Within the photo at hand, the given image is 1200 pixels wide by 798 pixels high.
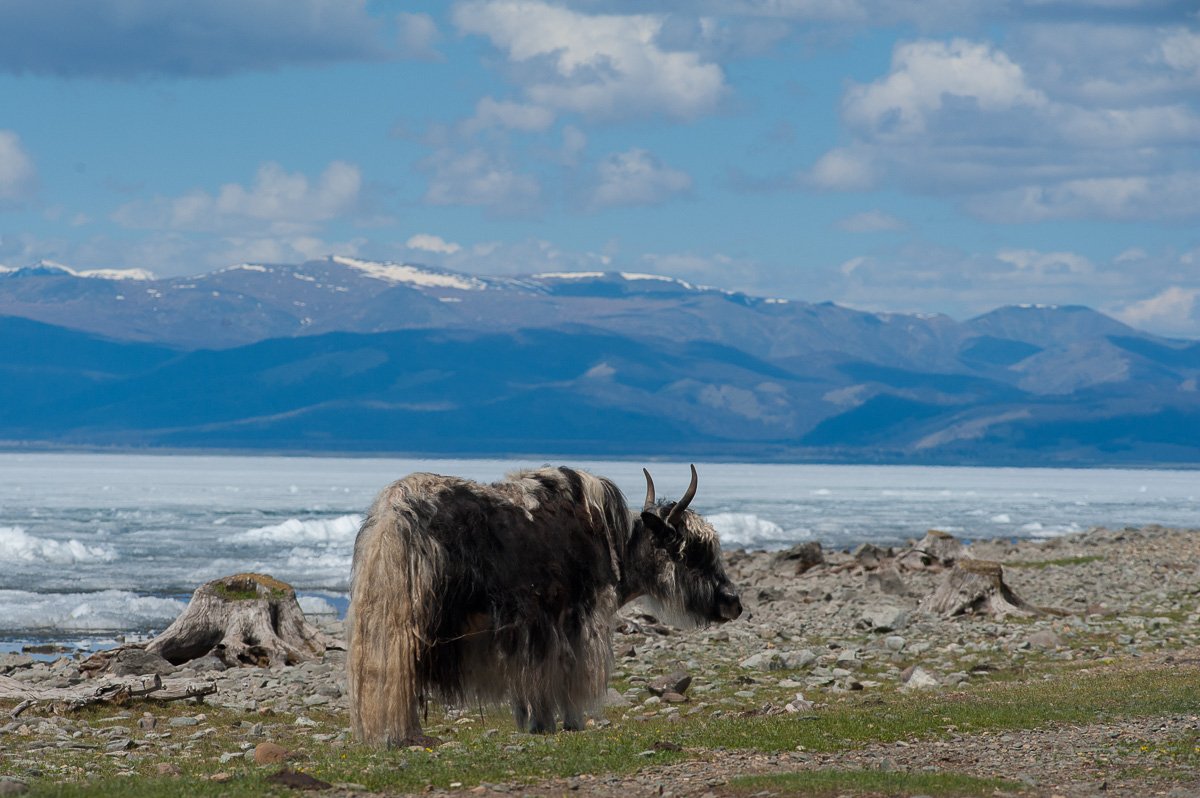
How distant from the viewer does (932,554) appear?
114 feet

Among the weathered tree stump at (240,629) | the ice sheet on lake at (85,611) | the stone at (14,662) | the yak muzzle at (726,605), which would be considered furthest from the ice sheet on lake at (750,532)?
the yak muzzle at (726,605)

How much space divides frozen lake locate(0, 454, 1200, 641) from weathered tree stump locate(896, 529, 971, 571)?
12.7 m

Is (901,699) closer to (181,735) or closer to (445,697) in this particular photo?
(445,697)

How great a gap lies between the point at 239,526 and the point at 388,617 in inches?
1899

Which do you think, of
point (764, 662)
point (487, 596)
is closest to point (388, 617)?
point (487, 596)

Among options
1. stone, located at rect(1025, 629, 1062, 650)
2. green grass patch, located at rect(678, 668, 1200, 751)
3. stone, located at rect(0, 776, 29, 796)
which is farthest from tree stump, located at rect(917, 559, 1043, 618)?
stone, located at rect(0, 776, 29, 796)

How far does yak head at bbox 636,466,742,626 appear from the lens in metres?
13.3

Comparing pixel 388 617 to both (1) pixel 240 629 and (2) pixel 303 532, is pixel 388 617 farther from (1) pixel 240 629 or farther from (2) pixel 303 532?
(2) pixel 303 532

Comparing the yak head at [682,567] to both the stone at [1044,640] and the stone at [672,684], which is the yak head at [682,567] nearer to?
the stone at [672,684]

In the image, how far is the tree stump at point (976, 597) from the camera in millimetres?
24266

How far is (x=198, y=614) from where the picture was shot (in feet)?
62.2

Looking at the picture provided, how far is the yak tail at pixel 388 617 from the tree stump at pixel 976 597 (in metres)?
14.9

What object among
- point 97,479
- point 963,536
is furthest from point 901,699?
point 97,479

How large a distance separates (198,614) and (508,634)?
876 centimetres
